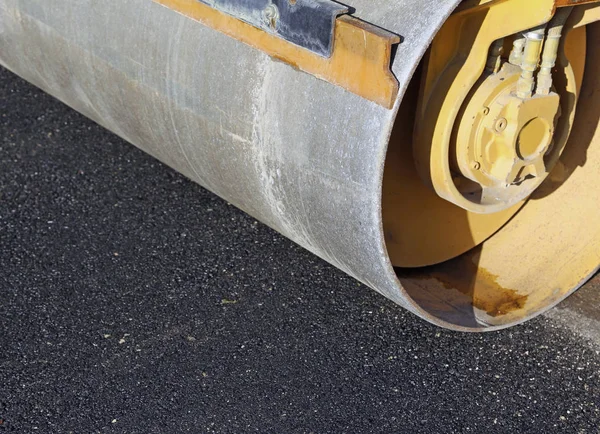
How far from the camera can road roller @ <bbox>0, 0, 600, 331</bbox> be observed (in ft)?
6.25

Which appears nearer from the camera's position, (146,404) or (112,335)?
(146,404)

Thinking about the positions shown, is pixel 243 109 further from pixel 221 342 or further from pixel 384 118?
pixel 221 342

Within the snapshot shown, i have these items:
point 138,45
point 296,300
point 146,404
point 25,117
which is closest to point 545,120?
point 296,300

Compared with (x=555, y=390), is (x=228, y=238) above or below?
below

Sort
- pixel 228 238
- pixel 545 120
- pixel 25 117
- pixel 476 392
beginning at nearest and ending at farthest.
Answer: pixel 545 120, pixel 476 392, pixel 228 238, pixel 25 117

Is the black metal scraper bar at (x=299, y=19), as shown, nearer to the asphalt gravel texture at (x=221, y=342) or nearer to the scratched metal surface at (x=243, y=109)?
the scratched metal surface at (x=243, y=109)

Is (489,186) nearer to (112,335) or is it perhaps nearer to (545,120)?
(545,120)

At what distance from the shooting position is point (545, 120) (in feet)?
7.33

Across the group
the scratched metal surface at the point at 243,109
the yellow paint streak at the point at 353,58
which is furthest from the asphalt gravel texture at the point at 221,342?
the yellow paint streak at the point at 353,58

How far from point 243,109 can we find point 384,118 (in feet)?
1.51

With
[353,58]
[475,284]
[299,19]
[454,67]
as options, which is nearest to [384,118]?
[353,58]

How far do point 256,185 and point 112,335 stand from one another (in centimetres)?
62

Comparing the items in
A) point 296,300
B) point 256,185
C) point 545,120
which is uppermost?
point 545,120

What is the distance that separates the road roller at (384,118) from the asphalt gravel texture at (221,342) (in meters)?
0.18
